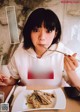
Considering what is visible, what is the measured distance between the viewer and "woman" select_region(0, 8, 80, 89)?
1611mm

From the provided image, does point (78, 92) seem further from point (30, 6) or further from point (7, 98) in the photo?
point (30, 6)

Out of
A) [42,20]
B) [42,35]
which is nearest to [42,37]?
[42,35]

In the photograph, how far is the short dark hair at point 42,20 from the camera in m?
1.60

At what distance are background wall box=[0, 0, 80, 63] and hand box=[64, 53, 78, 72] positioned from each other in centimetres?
6

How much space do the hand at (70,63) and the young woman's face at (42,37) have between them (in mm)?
167

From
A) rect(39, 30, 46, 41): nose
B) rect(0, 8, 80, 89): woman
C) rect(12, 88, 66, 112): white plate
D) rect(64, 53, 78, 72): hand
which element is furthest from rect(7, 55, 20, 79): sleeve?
rect(64, 53, 78, 72): hand

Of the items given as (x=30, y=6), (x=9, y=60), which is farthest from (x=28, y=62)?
(x=30, y=6)

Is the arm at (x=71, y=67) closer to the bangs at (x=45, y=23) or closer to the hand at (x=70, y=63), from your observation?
the hand at (x=70, y=63)

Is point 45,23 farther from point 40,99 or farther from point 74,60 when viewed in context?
point 40,99

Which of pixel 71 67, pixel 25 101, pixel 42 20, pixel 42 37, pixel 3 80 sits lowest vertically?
pixel 25 101

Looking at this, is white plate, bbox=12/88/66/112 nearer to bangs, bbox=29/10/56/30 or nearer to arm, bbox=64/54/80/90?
arm, bbox=64/54/80/90

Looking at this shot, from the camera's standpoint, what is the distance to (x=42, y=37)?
63.4 inches

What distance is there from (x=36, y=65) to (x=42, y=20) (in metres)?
0.32

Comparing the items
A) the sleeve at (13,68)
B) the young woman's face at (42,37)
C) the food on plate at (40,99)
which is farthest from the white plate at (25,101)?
the young woman's face at (42,37)
